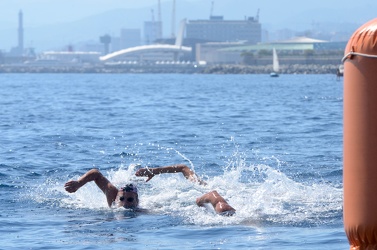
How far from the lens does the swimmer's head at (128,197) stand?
12352 mm

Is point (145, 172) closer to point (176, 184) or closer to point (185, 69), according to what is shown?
point (176, 184)

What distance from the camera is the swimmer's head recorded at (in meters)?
12.4

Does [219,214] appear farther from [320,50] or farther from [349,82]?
[320,50]

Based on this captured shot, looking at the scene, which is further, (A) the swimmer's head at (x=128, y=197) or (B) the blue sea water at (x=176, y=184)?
(A) the swimmer's head at (x=128, y=197)

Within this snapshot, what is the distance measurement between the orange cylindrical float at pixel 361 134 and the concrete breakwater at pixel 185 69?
138608 mm

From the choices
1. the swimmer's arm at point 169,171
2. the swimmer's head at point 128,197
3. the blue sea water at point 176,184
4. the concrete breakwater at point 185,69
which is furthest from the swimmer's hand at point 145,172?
the concrete breakwater at point 185,69

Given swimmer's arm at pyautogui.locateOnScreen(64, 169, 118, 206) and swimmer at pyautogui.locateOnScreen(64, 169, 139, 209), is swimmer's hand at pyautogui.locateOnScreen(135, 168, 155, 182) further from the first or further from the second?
swimmer's arm at pyautogui.locateOnScreen(64, 169, 118, 206)

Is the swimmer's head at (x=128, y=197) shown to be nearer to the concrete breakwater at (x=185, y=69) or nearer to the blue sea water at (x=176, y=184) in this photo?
the blue sea water at (x=176, y=184)

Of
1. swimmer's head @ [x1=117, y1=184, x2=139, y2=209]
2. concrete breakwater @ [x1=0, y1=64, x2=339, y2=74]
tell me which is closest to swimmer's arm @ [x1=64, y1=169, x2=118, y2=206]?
swimmer's head @ [x1=117, y1=184, x2=139, y2=209]

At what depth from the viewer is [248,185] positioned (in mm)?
15078

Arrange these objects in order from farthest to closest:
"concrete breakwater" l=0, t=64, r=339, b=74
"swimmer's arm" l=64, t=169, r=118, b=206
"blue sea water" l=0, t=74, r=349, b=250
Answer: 1. "concrete breakwater" l=0, t=64, r=339, b=74
2. "swimmer's arm" l=64, t=169, r=118, b=206
3. "blue sea water" l=0, t=74, r=349, b=250

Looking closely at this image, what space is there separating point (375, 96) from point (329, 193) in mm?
8280

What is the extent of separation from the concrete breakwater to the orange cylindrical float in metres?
139

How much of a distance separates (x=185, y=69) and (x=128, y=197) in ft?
551
